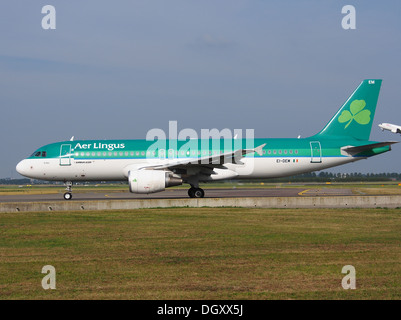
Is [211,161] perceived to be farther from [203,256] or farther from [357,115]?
[203,256]

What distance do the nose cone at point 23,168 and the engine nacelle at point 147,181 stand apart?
8563 millimetres

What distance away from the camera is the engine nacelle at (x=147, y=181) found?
2578 cm

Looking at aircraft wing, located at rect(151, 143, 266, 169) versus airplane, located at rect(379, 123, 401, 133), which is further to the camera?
airplane, located at rect(379, 123, 401, 133)

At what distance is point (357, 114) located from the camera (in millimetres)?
31359

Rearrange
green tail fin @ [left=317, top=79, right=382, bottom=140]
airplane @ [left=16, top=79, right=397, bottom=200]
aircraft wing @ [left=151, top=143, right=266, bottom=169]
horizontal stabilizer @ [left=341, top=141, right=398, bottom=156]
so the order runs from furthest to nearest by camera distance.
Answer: green tail fin @ [left=317, top=79, right=382, bottom=140]
airplane @ [left=16, top=79, right=397, bottom=200]
horizontal stabilizer @ [left=341, top=141, right=398, bottom=156]
aircraft wing @ [left=151, top=143, right=266, bottom=169]

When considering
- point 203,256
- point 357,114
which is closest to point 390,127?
point 357,114

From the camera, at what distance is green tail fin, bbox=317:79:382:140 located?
103 ft

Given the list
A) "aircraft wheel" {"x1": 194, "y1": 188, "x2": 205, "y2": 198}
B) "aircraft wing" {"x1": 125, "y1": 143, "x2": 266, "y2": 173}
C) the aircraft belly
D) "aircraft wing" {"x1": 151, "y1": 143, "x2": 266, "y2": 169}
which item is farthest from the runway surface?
"aircraft wing" {"x1": 151, "y1": 143, "x2": 266, "y2": 169}

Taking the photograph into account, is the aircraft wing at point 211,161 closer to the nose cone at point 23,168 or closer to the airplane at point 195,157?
the airplane at point 195,157

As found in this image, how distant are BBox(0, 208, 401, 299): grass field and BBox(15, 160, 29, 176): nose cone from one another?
1325 centimetres

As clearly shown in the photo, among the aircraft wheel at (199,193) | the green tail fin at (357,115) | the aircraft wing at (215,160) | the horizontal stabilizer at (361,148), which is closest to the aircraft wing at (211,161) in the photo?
the aircraft wing at (215,160)

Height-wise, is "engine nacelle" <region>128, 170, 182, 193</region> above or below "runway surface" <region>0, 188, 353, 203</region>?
above

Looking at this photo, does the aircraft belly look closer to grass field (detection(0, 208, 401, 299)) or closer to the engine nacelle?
the engine nacelle

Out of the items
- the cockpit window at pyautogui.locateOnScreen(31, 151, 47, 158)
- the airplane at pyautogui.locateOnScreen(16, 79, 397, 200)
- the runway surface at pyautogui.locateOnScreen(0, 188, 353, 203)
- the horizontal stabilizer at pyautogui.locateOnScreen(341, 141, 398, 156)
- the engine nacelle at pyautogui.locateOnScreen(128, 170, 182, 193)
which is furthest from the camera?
the runway surface at pyautogui.locateOnScreen(0, 188, 353, 203)
